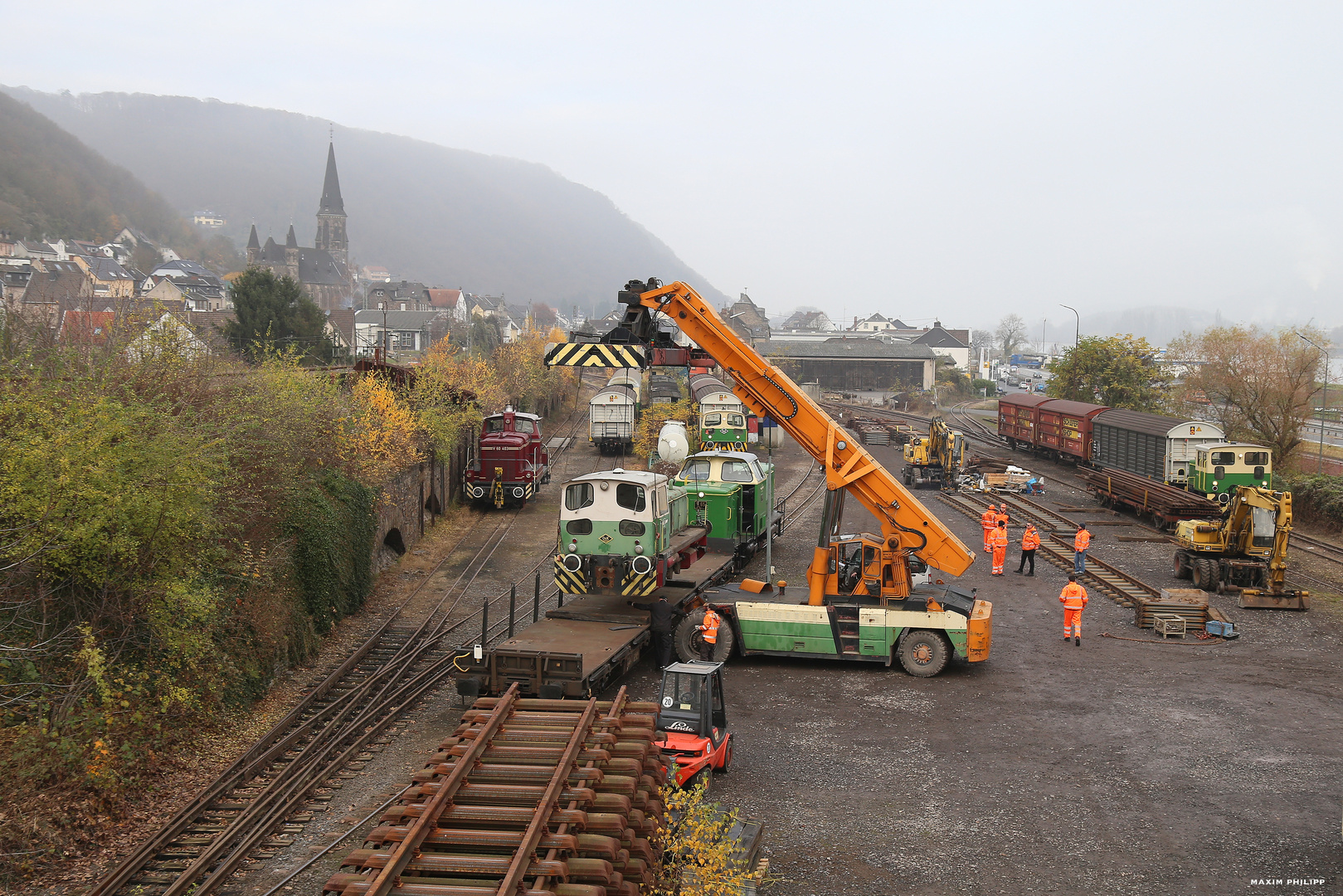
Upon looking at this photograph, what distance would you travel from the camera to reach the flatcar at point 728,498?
23.0m

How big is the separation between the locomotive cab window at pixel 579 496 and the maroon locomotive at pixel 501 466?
604 inches

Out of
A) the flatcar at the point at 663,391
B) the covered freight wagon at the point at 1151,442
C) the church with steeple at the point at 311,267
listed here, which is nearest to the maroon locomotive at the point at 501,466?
the flatcar at the point at 663,391

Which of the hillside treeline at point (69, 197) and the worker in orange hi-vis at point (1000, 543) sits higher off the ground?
the hillside treeline at point (69, 197)

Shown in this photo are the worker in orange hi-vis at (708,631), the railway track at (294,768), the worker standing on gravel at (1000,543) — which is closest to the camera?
the railway track at (294,768)

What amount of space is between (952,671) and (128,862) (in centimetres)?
1319

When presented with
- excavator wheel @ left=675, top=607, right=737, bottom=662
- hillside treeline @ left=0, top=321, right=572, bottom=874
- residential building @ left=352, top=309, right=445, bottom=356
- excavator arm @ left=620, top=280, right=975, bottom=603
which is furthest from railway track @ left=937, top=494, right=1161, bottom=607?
residential building @ left=352, top=309, right=445, bottom=356

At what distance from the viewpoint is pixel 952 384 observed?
313 feet

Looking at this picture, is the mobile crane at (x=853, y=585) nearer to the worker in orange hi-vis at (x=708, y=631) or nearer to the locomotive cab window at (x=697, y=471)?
the worker in orange hi-vis at (x=708, y=631)

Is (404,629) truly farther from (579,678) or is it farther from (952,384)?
(952,384)

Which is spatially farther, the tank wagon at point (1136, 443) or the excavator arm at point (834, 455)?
the tank wagon at point (1136, 443)

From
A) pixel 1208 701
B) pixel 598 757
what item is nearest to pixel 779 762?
pixel 598 757

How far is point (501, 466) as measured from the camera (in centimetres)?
3148

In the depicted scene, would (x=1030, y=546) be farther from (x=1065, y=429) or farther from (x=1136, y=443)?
(x=1065, y=429)

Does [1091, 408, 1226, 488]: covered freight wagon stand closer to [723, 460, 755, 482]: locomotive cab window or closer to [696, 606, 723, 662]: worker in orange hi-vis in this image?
[723, 460, 755, 482]: locomotive cab window
